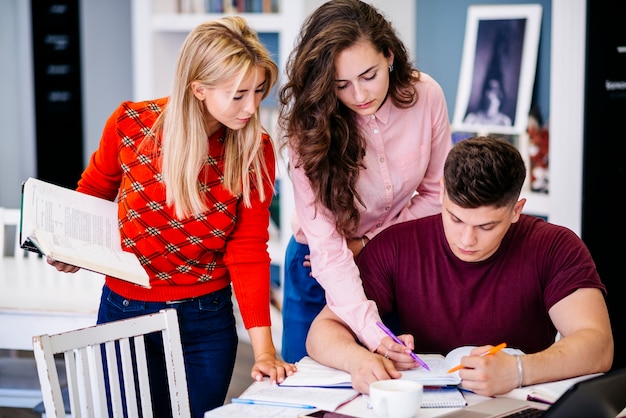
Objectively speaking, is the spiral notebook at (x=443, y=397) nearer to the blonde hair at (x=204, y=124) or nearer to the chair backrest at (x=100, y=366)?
the chair backrest at (x=100, y=366)

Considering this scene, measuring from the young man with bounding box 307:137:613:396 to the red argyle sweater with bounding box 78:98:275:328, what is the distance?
0.77ft

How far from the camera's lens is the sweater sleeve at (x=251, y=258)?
2.05 meters

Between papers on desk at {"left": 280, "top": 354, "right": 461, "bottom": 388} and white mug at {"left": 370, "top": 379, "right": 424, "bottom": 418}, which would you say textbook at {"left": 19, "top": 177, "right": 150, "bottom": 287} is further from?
white mug at {"left": 370, "top": 379, "right": 424, "bottom": 418}

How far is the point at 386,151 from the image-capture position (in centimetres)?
217

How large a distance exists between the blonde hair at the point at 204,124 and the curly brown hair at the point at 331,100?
83 millimetres

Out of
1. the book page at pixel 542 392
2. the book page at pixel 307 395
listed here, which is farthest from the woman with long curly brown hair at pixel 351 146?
the book page at pixel 542 392

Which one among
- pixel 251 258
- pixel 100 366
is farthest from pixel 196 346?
pixel 100 366

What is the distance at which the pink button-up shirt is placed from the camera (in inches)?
79.1

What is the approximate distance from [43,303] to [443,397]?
1533mm

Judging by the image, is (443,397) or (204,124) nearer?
(443,397)

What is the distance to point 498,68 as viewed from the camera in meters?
3.71

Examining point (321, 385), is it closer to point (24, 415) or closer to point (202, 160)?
point (202, 160)

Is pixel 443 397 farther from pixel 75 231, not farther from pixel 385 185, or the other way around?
pixel 75 231

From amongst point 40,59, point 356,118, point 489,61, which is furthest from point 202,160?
point 40,59
